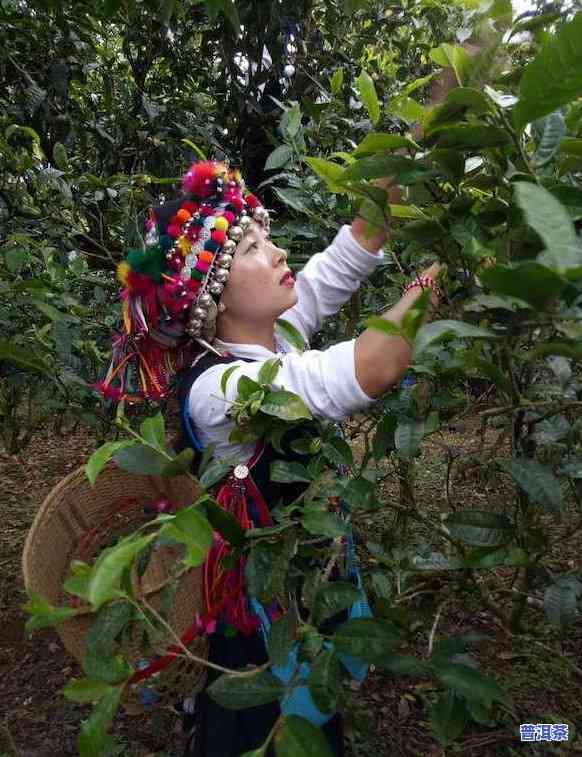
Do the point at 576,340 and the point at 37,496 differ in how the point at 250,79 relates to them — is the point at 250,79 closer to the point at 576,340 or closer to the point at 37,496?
Answer: the point at 576,340

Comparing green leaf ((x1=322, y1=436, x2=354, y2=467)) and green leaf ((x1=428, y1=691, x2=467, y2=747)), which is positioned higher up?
green leaf ((x1=322, y1=436, x2=354, y2=467))

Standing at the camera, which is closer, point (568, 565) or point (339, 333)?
point (339, 333)

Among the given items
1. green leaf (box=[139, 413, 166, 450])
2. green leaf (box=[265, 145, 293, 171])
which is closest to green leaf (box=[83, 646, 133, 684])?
green leaf (box=[139, 413, 166, 450])

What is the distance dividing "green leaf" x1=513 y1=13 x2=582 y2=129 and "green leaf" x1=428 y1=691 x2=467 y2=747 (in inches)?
27.3

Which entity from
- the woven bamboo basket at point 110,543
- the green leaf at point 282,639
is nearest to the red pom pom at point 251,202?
the woven bamboo basket at point 110,543

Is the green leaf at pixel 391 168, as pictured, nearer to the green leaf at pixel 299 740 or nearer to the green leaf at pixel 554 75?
the green leaf at pixel 554 75

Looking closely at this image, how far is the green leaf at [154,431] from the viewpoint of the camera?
84 centimetres

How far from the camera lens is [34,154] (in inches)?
81.2

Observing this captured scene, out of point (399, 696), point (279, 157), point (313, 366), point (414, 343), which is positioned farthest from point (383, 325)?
point (399, 696)

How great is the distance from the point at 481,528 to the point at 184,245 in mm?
888

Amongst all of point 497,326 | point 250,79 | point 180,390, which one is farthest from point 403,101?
point 250,79

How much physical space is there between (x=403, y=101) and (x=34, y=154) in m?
1.55

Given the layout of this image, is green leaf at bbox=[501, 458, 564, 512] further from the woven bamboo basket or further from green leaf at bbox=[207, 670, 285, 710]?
the woven bamboo basket

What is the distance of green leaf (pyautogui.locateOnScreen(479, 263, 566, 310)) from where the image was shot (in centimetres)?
50
